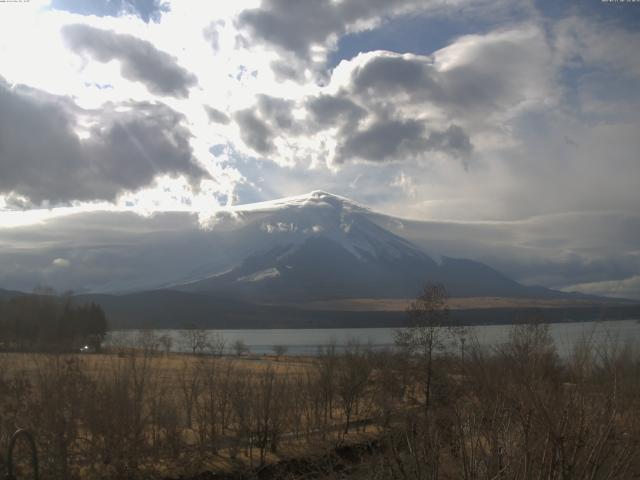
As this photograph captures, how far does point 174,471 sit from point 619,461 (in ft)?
83.0

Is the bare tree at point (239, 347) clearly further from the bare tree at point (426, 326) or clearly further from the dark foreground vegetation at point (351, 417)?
the dark foreground vegetation at point (351, 417)

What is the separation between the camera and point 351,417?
47.8 meters

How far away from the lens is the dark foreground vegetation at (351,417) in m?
9.31

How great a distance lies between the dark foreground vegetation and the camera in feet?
30.6

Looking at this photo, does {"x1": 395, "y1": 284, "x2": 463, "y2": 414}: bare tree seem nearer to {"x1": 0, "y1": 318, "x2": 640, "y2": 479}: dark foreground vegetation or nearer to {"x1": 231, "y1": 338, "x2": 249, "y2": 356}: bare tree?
{"x1": 0, "y1": 318, "x2": 640, "y2": 479}: dark foreground vegetation

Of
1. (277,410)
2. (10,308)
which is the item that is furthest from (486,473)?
(10,308)

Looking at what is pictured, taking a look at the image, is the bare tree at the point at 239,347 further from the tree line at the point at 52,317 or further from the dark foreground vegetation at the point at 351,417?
the dark foreground vegetation at the point at 351,417

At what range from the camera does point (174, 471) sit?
30.1 m

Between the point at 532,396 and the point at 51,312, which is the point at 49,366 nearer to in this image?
the point at 532,396

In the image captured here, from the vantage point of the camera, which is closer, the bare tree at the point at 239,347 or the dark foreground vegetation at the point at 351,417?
the dark foreground vegetation at the point at 351,417

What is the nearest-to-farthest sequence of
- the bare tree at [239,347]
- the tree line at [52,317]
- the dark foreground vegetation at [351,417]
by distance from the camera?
the dark foreground vegetation at [351,417]
the tree line at [52,317]
the bare tree at [239,347]

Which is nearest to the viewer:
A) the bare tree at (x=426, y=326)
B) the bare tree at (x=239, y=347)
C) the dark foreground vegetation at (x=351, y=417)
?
the dark foreground vegetation at (x=351, y=417)

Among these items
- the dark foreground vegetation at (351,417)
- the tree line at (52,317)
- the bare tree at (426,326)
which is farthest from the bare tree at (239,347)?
the dark foreground vegetation at (351,417)

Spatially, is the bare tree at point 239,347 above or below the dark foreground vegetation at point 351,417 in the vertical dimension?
below
